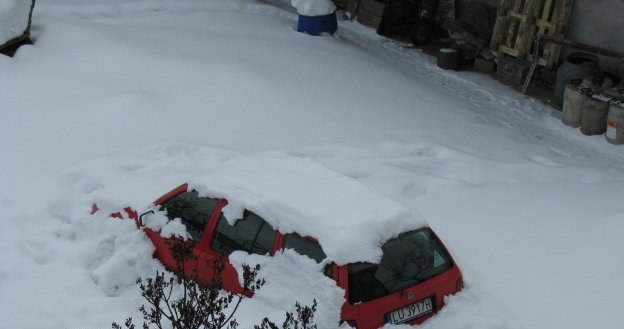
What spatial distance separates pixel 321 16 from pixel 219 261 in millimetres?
9253

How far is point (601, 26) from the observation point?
13117 mm

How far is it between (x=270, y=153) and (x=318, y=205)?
2.36m

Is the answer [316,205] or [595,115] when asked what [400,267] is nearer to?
[316,205]

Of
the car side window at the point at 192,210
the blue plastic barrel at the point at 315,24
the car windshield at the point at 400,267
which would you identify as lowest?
the car side window at the point at 192,210

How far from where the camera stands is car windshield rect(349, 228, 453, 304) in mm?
5531

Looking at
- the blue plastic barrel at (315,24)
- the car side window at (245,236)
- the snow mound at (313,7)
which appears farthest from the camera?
the blue plastic barrel at (315,24)

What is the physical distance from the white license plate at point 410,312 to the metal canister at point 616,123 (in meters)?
Result: 6.64

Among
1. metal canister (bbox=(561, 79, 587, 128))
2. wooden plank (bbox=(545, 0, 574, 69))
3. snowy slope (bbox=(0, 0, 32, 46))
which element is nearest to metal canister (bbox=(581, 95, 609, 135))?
metal canister (bbox=(561, 79, 587, 128))

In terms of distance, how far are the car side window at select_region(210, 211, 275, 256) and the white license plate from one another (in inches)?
44.0

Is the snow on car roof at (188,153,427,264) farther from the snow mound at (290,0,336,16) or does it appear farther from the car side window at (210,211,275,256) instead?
the snow mound at (290,0,336,16)

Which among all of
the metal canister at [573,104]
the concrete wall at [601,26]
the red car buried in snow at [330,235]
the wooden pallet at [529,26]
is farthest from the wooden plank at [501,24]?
the red car buried in snow at [330,235]

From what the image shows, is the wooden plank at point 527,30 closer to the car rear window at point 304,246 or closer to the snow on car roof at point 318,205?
the snow on car roof at point 318,205

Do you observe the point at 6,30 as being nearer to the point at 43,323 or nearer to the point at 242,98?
the point at 242,98

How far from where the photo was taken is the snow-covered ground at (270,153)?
251 inches
